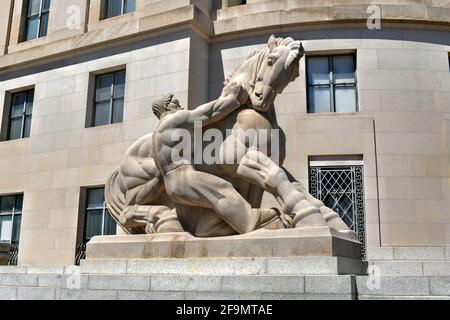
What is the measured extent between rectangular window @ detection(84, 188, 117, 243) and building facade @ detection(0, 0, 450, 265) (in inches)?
1.7

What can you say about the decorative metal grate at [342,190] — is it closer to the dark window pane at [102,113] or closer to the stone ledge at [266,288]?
the dark window pane at [102,113]

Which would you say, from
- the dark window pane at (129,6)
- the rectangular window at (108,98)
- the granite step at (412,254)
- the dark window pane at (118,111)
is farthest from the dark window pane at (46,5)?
the granite step at (412,254)

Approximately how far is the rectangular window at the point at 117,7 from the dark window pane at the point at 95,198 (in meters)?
6.88

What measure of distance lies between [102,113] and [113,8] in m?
4.38

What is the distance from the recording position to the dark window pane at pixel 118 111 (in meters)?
17.8

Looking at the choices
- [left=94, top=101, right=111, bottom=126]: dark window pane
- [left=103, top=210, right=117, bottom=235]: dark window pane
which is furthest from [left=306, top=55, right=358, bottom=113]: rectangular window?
[left=103, top=210, right=117, bottom=235]: dark window pane

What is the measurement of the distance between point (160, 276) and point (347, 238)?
250 centimetres

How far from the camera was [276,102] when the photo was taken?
52.0ft

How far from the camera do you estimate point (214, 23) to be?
17031mm

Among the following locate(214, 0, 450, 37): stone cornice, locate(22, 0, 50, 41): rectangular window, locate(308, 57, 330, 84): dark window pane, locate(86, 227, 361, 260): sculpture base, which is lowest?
locate(86, 227, 361, 260): sculpture base

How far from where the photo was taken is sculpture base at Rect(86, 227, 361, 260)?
19.9 ft

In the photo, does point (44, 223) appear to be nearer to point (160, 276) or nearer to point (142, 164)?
point (142, 164)

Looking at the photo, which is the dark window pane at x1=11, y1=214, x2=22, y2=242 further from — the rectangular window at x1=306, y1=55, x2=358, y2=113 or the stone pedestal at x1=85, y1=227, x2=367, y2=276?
the stone pedestal at x1=85, y1=227, x2=367, y2=276

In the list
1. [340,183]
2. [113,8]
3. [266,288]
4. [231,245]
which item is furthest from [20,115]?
[266,288]
